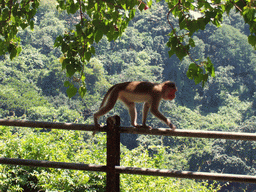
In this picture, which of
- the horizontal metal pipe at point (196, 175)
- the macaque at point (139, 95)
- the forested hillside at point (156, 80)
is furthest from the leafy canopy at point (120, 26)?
the forested hillside at point (156, 80)

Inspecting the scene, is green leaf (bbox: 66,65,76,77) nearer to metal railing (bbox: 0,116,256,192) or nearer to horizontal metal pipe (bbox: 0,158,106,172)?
metal railing (bbox: 0,116,256,192)

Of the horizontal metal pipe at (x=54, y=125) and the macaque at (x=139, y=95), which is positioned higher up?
the macaque at (x=139, y=95)

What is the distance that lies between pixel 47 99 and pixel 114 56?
7232mm

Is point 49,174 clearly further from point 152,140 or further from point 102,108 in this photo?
point 152,140

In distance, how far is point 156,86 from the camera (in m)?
2.10

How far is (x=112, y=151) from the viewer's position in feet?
5.39

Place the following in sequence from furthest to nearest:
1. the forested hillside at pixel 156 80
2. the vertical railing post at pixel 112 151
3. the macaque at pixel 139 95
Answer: the forested hillside at pixel 156 80 → the macaque at pixel 139 95 → the vertical railing post at pixel 112 151

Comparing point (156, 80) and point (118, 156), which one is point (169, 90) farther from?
point (156, 80)

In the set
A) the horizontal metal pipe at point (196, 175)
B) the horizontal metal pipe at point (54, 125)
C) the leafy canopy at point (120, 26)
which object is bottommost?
the horizontal metal pipe at point (196, 175)

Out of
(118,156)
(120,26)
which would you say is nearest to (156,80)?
(120,26)

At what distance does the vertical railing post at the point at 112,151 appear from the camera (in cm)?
163

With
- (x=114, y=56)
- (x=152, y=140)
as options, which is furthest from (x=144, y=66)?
(x=152, y=140)

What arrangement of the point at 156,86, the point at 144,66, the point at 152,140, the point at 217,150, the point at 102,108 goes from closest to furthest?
the point at 102,108 → the point at 156,86 → the point at 217,150 → the point at 152,140 → the point at 144,66

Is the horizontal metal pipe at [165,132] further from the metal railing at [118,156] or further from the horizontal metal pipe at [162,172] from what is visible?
the horizontal metal pipe at [162,172]
